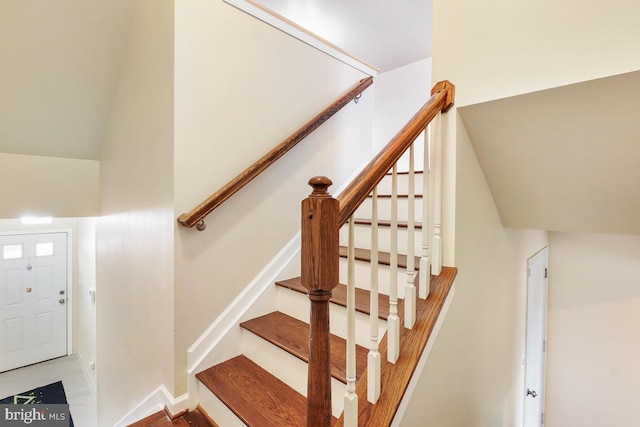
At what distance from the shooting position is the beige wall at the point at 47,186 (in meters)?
2.24

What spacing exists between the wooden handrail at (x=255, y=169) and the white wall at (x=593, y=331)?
2.38m

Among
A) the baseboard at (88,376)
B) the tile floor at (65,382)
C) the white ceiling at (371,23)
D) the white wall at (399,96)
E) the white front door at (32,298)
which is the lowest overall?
the tile floor at (65,382)

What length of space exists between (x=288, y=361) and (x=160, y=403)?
0.74 metres

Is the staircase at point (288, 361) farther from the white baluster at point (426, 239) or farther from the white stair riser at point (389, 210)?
the white stair riser at point (389, 210)

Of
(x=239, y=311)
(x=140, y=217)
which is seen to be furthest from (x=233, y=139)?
(x=239, y=311)

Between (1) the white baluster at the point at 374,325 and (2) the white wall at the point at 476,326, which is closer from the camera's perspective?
(1) the white baluster at the point at 374,325

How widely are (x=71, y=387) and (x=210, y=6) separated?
197 inches

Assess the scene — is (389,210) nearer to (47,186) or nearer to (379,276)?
(379,276)

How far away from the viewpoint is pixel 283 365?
1447mm

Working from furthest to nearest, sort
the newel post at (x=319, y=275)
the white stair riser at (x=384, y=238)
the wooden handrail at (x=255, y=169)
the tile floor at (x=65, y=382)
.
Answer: the tile floor at (x=65, y=382) → the white stair riser at (x=384, y=238) → the wooden handrail at (x=255, y=169) → the newel post at (x=319, y=275)

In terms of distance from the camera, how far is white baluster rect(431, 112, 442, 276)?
1.24 m

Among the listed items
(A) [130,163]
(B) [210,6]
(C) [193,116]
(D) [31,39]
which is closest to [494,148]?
(C) [193,116]

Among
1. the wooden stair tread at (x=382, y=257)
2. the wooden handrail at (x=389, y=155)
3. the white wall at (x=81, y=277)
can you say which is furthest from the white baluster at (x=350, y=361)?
the white wall at (x=81, y=277)

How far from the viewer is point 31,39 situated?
1710 millimetres
